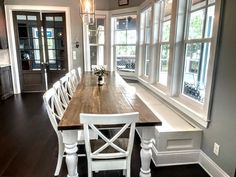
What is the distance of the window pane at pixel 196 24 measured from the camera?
2.39 meters

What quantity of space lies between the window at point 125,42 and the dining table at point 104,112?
2.75 metres

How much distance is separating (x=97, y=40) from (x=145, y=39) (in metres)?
1.72

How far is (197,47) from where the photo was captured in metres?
2.45

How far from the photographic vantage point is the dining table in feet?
5.14

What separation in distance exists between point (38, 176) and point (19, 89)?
14.2ft

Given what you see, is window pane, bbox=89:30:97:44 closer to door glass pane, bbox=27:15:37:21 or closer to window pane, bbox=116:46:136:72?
window pane, bbox=116:46:136:72

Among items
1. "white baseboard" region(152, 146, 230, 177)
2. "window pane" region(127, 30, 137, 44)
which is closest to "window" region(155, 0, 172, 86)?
"window pane" region(127, 30, 137, 44)

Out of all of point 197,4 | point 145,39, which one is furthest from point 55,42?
point 197,4

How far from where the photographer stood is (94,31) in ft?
18.5

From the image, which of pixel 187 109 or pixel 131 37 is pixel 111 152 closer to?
pixel 187 109

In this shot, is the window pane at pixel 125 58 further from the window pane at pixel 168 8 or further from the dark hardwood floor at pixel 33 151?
the dark hardwood floor at pixel 33 151

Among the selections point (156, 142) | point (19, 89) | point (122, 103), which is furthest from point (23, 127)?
point (19, 89)

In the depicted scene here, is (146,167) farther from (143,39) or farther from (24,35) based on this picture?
(24,35)

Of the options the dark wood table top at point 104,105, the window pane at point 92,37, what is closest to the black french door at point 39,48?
the window pane at point 92,37
